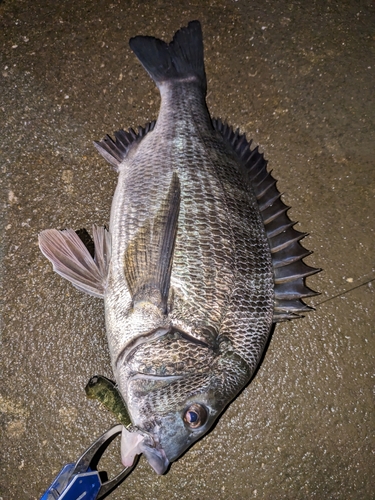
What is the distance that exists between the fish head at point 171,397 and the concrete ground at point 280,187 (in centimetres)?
72

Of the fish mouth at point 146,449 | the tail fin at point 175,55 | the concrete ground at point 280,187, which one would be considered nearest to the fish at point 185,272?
the fish mouth at point 146,449

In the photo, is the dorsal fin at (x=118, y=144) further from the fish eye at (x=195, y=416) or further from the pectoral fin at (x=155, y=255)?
the fish eye at (x=195, y=416)

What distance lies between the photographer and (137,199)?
2.08 metres

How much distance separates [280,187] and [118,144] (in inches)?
42.7

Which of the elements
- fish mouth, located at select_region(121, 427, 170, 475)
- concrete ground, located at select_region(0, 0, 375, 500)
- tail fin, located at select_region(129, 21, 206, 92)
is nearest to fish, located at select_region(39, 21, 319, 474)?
fish mouth, located at select_region(121, 427, 170, 475)

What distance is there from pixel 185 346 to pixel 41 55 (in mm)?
2170

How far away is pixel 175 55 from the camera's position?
247 cm

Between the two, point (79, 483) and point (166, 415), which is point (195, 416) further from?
point (79, 483)

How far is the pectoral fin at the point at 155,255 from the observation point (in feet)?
6.06

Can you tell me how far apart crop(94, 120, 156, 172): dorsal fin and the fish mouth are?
1.44 m

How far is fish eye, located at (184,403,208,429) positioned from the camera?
5.81 feet

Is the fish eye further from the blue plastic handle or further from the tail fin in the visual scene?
the tail fin

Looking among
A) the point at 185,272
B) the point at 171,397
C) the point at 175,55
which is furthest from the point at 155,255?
the point at 175,55

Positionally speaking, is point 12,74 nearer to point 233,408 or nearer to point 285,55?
point 285,55
